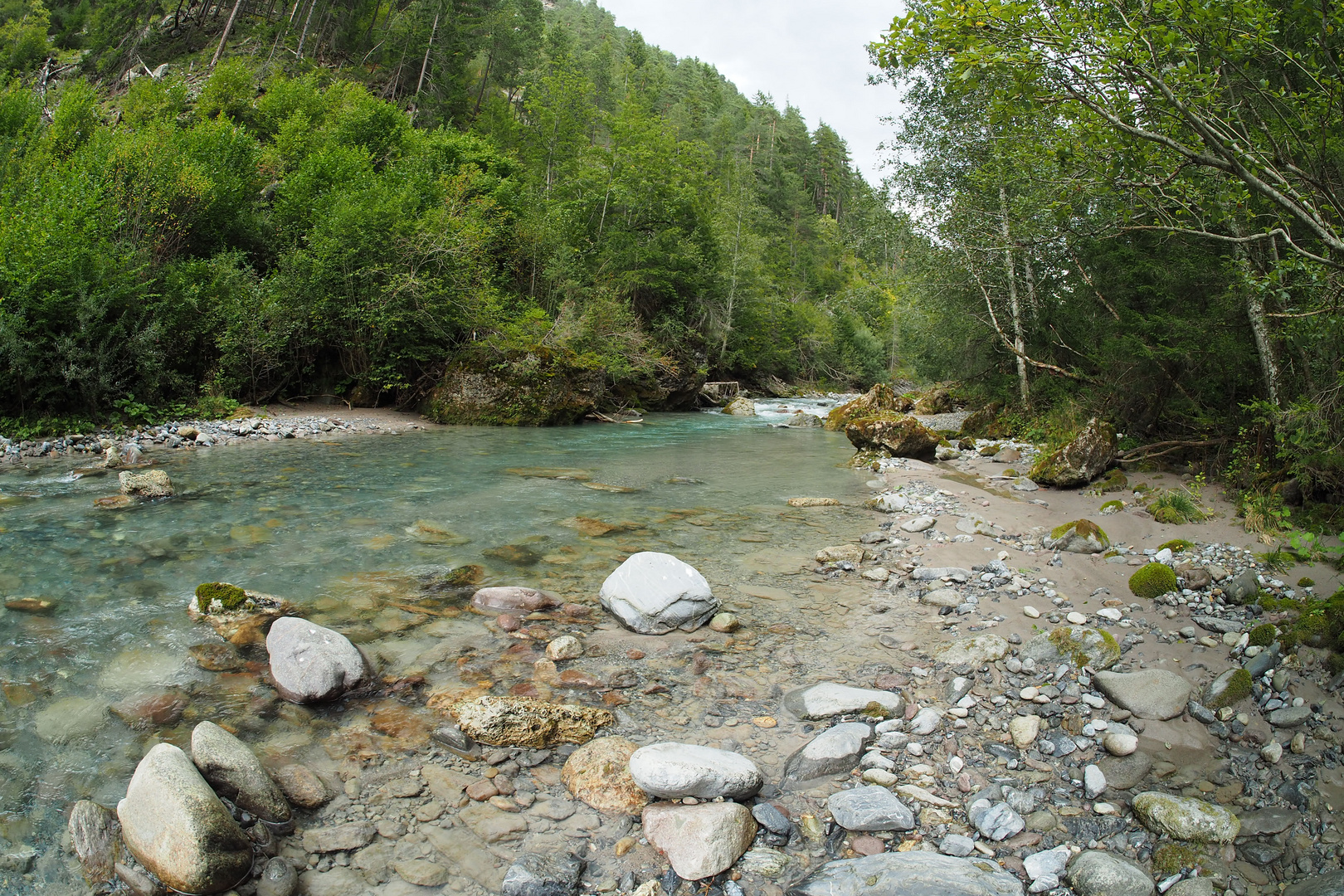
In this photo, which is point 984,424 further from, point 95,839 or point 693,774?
point 95,839

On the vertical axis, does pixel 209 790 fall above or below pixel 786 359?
below

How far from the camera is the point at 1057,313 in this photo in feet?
46.4

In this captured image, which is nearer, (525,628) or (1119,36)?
(1119,36)

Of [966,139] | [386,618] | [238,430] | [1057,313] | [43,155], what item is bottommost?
[238,430]

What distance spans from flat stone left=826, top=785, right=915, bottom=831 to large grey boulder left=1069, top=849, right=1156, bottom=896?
0.64 m

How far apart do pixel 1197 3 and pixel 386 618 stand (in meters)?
6.63

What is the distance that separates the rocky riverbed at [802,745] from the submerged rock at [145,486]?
558 centimetres

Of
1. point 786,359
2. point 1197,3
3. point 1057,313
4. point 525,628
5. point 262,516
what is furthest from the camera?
point 786,359

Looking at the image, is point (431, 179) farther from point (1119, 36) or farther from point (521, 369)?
point (1119, 36)

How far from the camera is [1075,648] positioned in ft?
14.4

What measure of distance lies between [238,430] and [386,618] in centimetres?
1231

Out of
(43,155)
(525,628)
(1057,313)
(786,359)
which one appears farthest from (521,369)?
(786,359)

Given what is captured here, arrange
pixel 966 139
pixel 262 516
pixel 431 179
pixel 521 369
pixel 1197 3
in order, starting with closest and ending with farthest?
1. pixel 1197 3
2. pixel 262 516
3. pixel 966 139
4. pixel 521 369
5. pixel 431 179

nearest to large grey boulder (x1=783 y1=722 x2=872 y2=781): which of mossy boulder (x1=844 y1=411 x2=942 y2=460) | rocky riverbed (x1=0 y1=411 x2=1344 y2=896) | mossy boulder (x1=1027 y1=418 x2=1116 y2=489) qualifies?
rocky riverbed (x1=0 y1=411 x2=1344 y2=896)
